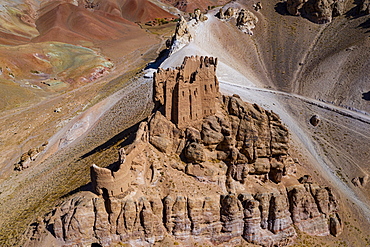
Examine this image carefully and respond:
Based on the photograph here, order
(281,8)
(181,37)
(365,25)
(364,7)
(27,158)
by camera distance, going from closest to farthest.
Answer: (27,158) → (181,37) → (365,25) → (364,7) → (281,8)

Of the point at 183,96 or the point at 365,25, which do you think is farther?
the point at 365,25

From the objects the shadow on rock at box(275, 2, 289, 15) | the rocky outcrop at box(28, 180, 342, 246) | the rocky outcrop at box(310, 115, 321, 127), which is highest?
the shadow on rock at box(275, 2, 289, 15)

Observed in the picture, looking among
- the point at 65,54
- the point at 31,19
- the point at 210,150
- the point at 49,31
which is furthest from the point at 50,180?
the point at 31,19

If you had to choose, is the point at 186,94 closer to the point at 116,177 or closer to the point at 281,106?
the point at 116,177

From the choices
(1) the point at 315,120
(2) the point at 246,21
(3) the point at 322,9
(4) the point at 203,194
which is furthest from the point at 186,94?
(3) the point at 322,9

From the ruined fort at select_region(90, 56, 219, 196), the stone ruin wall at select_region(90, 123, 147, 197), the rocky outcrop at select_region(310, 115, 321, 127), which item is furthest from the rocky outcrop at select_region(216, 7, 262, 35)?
the stone ruin wall at select_region(90, 123, 147, 197)

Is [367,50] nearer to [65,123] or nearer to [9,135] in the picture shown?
[65,123]

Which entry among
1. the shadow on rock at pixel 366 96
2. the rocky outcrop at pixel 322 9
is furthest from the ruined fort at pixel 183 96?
the rocky outcrop at pixel 322 9

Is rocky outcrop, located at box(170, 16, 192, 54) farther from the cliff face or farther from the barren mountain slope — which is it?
the cliff face
